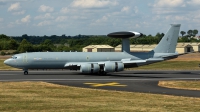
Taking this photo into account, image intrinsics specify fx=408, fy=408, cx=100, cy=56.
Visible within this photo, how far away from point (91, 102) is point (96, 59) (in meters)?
32.7

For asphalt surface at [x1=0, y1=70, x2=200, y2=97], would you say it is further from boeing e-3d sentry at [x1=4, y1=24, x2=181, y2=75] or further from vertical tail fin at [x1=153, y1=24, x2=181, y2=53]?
vertical tail fin at [x1=153, y1=24, x2=181, y2=53]

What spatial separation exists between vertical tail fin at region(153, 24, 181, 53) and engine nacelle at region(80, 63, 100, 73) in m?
11.6

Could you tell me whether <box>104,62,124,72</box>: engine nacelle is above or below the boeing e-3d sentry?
below

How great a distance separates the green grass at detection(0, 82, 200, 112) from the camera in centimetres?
2489

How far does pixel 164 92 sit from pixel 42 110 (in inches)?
581

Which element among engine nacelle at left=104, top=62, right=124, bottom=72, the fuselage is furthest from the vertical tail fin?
the fuselage

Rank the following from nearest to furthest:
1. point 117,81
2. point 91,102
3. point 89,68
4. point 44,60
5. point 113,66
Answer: point 91,102, point 117,81, point 89,68, point 113,66, point 44,60

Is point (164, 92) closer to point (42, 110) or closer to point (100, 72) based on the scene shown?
point (42, 110)

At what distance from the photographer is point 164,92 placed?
35.8m

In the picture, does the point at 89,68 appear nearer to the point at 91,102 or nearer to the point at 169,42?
the point at 169,42

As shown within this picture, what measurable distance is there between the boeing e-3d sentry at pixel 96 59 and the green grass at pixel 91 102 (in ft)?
73.7

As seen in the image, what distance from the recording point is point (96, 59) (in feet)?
199

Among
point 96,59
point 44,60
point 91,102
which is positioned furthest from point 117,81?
point 91,102

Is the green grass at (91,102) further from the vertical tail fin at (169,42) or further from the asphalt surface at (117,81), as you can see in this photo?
the vertical tail fin at (169,42)
